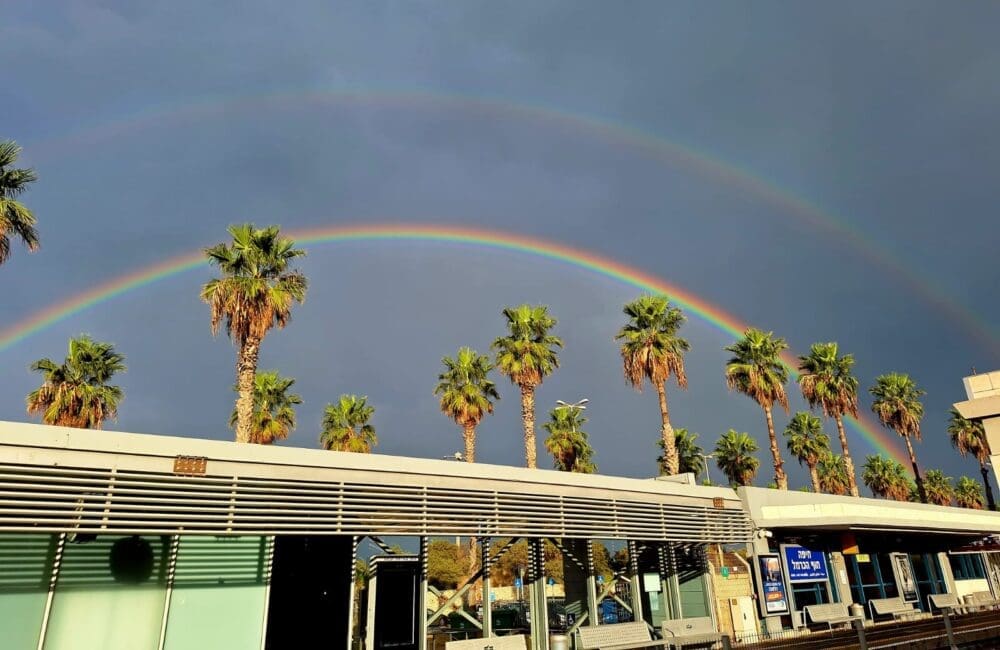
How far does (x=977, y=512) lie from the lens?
3139 centimetres

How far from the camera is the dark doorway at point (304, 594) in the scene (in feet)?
48.0

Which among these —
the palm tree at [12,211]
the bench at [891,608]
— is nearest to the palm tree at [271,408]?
the palm tree at [12,211]

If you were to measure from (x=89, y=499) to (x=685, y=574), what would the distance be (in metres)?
16.8

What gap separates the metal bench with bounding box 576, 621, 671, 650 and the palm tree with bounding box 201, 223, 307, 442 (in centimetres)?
1396

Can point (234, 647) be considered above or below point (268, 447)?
below

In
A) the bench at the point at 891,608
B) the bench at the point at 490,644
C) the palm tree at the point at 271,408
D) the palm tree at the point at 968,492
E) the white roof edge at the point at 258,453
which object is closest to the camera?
the white roof edge at the point at 258,453

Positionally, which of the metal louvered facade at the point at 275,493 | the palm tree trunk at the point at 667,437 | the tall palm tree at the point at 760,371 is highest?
the tall palm tree at the point at 760,371

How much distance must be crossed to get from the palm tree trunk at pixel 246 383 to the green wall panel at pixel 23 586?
9.76 meters

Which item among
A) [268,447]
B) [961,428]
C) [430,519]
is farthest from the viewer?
[961,428]

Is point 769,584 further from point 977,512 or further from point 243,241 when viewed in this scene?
point 243,241

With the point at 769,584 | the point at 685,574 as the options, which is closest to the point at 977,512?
the point at 769,584

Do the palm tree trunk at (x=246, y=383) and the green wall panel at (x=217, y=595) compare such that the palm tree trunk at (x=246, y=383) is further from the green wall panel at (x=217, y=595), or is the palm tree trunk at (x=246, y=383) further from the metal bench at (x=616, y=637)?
the metal bench at (x=616, y=637)

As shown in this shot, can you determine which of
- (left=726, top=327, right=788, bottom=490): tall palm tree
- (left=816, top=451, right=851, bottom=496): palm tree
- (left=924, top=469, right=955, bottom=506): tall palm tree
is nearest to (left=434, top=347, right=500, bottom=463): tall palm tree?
(left=726, top=327, right=788, bottom=490): tall palm tree

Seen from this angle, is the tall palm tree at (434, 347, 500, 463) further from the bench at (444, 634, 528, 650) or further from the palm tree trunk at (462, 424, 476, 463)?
the bench at (444, 634, 528, 650)
